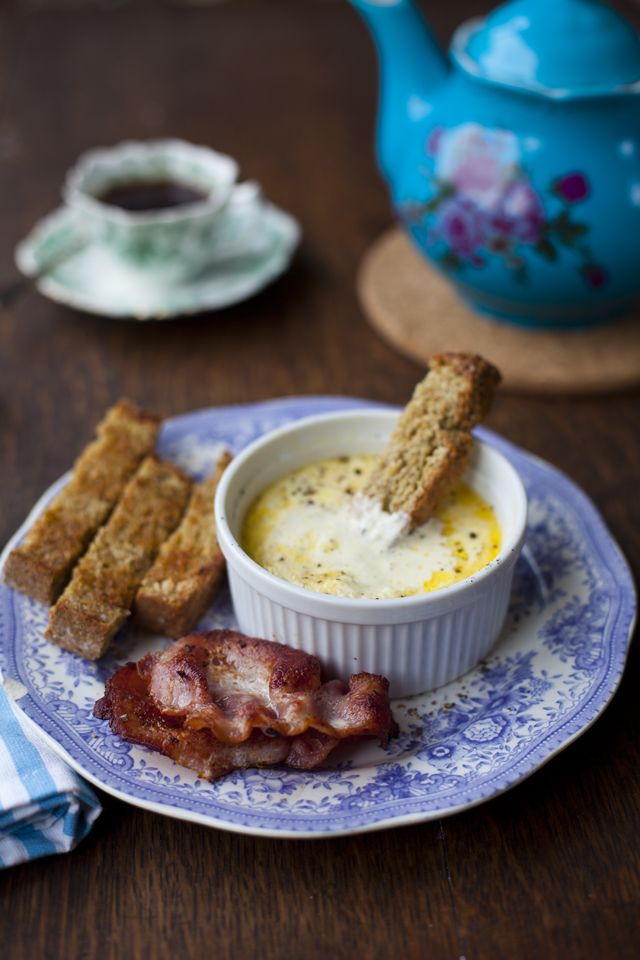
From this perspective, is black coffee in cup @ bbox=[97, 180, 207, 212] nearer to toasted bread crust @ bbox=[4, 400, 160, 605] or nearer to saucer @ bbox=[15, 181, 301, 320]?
saucer @ bbox=[15, 181, 301, 320]

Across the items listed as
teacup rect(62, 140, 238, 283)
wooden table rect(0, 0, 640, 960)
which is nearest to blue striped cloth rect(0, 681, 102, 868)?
wooden table rect(0, 0, 640, 960)

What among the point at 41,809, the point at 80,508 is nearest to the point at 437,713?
the point at 41,809

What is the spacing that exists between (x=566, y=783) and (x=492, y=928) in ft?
0.97

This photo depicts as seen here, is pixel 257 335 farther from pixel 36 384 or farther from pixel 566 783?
pixel 566 783

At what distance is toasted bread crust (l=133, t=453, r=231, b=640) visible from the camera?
5.33 ft

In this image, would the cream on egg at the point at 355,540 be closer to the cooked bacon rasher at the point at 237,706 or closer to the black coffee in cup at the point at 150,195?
the cooked bacon rasher at the point at 237,706

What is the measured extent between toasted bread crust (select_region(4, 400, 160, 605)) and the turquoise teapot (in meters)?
1.02

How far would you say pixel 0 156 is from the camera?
11.9ft

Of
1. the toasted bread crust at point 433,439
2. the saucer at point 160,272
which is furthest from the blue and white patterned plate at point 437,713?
the saucer at point 160,272

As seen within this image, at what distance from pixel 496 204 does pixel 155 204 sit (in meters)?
1.19

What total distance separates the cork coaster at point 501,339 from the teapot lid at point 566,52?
72 cm

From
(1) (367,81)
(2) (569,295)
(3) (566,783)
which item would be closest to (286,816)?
(3) (566,783)

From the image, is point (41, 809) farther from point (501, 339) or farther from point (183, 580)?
point (501, 339)

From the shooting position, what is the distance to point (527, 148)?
219 cm
